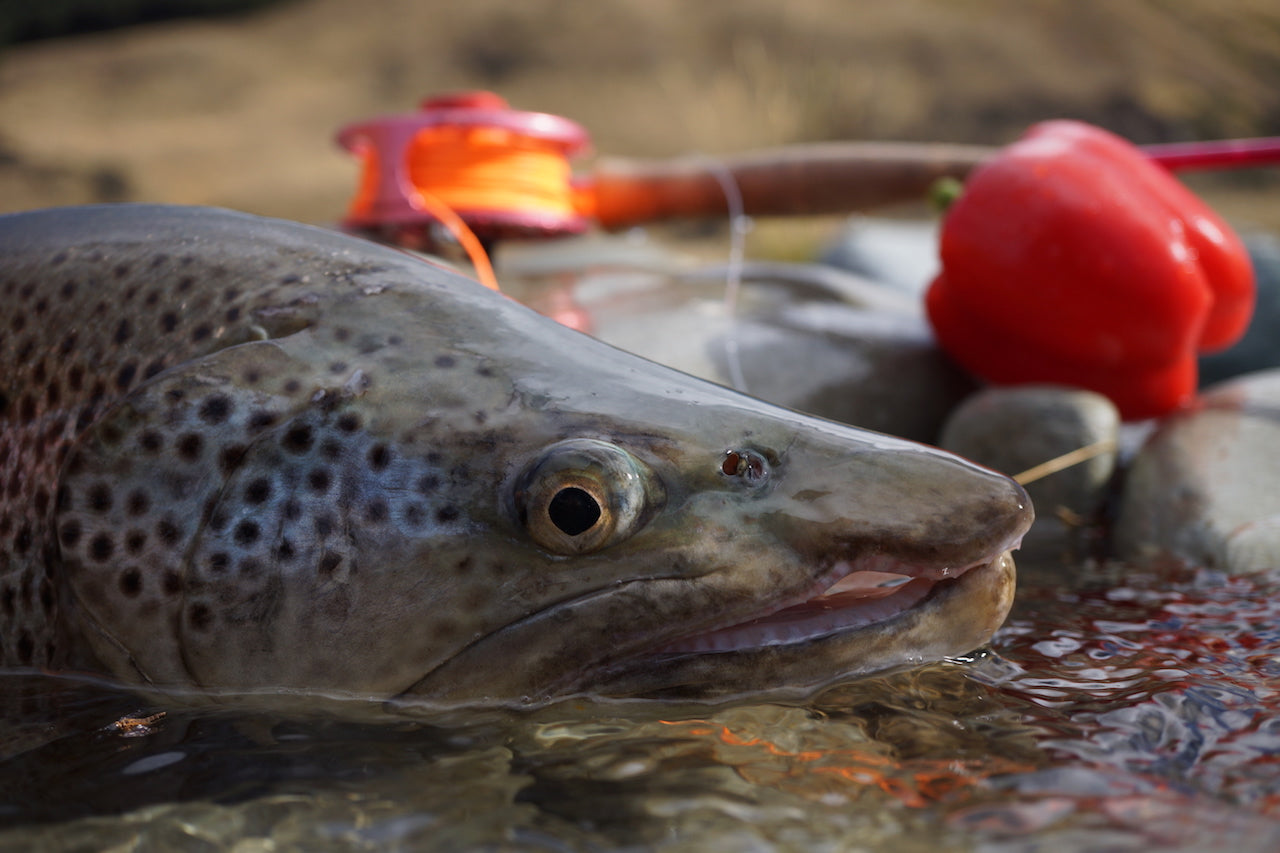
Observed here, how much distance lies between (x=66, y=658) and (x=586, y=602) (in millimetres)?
871

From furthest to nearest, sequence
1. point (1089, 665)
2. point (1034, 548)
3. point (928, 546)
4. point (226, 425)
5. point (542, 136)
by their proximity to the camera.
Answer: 1. point (542, 136)
2. point (1034, 548)
3. point (1089, 665)
4. point (226, 425)
5. point (928, 546)

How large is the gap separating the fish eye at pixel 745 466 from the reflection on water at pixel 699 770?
1.13ft

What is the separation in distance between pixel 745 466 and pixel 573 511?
0.27 meters

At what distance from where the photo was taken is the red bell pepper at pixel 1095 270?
3514 millimetres

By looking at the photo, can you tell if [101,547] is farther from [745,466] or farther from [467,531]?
[745,466]

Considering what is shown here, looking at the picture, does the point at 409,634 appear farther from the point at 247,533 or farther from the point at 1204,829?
the point at 1204,829

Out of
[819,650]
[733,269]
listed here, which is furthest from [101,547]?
[733,269]

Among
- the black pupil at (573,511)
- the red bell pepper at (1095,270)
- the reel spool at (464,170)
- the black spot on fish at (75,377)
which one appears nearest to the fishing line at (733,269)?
the reel spool at (464,170)

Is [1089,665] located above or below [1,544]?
below

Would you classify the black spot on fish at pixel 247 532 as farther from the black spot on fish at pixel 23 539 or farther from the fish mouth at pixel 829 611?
the fish mouth at pixel 829 611

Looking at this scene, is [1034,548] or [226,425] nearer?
[226,425]

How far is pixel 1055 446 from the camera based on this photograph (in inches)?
138

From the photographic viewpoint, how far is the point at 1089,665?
1899 mm

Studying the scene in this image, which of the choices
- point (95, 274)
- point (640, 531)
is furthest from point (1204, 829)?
point (95, 274)
